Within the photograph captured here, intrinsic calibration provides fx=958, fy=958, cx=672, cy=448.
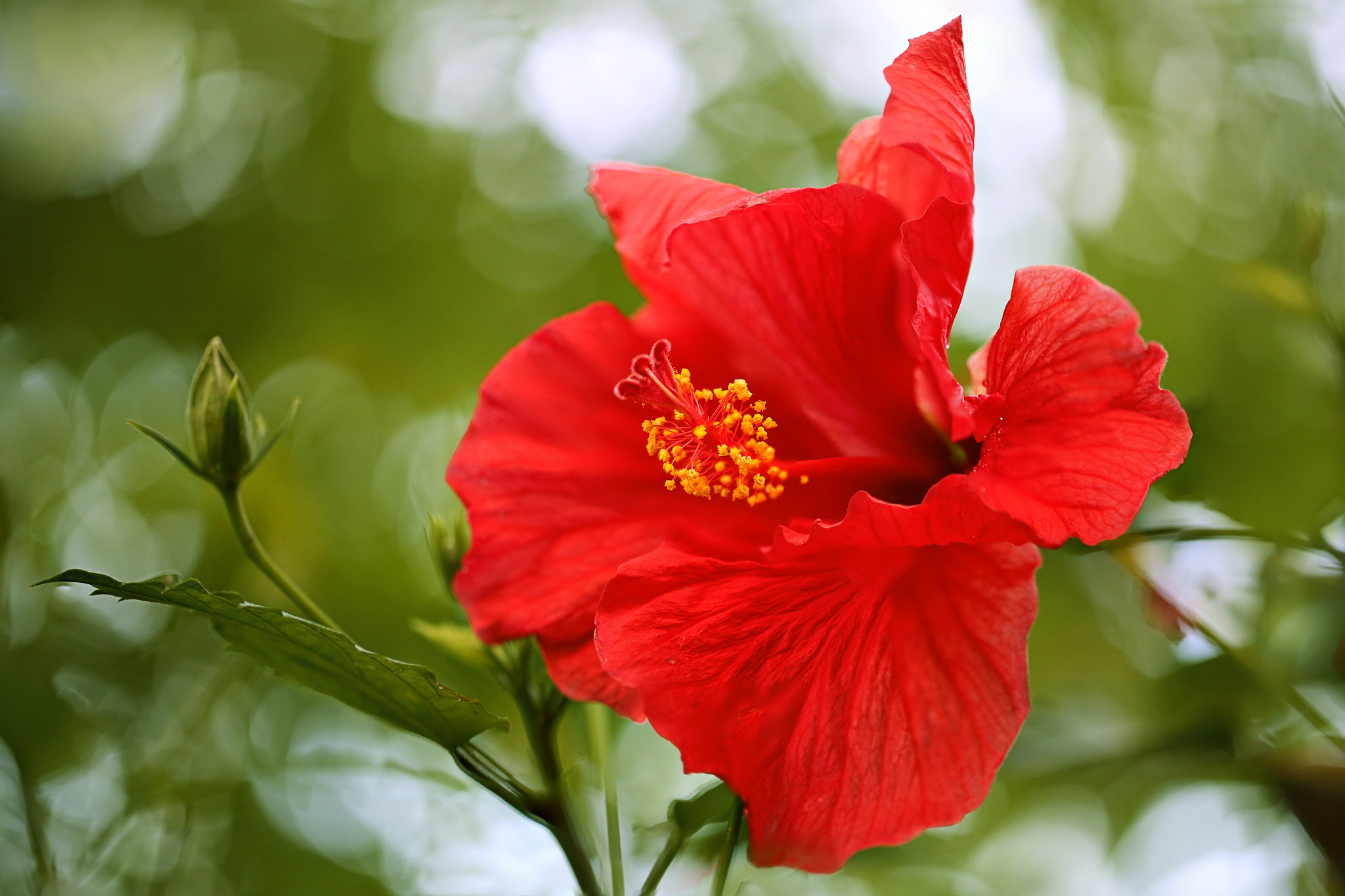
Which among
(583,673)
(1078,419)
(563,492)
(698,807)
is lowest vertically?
(698,807)

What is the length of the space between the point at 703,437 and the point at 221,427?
487mm

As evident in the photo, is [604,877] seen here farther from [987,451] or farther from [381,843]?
[381,843]

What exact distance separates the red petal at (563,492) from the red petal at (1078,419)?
0.27 meters

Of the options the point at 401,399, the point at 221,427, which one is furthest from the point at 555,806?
the point at 401,399

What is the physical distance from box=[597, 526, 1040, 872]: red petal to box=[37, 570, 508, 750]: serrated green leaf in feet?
0.46

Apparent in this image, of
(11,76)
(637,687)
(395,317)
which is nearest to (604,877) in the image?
(637,687)

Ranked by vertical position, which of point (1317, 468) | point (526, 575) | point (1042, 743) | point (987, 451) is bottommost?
point (1042, 743)

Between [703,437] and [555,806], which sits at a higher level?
[703,437]

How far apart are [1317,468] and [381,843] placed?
1.57 m

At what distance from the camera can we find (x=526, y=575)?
2.95ft

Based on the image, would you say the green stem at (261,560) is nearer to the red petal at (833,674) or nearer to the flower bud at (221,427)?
the flower bud at (221,427)

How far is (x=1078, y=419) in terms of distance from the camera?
711 millimetres

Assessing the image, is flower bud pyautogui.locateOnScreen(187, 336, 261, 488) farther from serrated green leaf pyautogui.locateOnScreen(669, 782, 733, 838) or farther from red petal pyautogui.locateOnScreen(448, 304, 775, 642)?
serrated green leaf pyautogui.locateOnScreen(669, 782, 733, 838)

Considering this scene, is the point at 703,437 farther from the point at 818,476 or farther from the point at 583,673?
the point at 583,673
